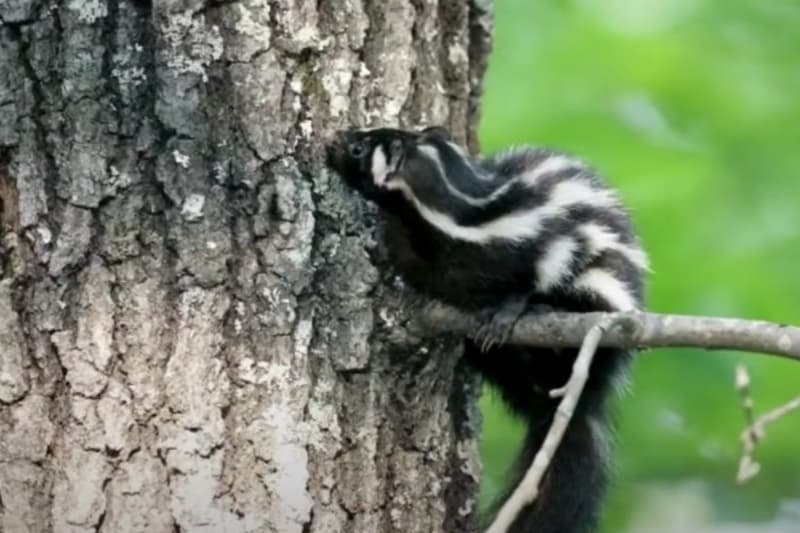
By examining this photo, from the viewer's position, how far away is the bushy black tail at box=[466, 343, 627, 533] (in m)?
A: 3.03

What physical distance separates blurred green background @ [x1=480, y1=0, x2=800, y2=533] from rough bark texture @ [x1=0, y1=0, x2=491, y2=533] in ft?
3.77

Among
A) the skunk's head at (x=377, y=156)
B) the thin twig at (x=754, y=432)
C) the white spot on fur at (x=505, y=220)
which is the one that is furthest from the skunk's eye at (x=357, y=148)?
the thin twig at (x=754, y=432)

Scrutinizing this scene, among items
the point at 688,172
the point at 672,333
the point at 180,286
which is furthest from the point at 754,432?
the point at 688,172

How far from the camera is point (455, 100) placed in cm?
315

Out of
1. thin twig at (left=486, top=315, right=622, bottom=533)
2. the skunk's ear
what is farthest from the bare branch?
the skunk's ear

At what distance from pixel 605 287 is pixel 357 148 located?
486mm

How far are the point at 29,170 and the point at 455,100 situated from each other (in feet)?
2.56

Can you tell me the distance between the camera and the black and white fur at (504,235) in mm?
2881

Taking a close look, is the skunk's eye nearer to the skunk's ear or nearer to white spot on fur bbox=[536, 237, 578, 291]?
the skunk's ear

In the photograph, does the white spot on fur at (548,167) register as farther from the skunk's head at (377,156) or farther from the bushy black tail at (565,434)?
the bushy black tail at (565,434)

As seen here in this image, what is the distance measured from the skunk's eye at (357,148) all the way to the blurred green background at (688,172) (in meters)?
1.23

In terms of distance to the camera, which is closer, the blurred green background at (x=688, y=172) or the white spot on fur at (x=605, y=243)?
the white spot on fur at (x=605, y=243)

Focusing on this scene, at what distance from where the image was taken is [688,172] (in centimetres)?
410

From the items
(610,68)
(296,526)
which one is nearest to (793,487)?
(610,68)
